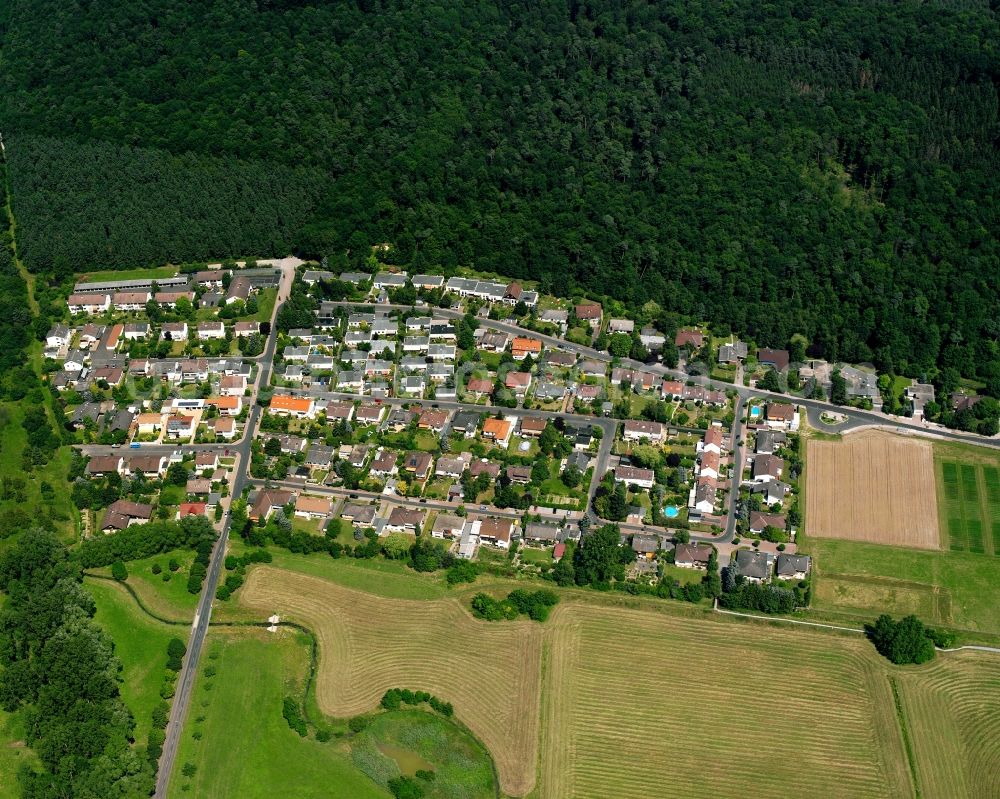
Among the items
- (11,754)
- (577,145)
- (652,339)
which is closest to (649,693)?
(11,754)

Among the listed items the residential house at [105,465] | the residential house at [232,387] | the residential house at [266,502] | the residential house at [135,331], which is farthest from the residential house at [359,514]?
the residential house at [135,331]

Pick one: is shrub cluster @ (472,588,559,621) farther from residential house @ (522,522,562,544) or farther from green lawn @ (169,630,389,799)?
green lawn @ (169,630,389,799)

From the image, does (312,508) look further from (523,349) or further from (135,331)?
(135,331)

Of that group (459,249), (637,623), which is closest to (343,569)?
(637,623)

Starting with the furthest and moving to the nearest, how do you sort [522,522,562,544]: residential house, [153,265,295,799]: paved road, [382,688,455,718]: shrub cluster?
1. [522,522,562,544]: residential house
2. [382,688,455,718]: shrub cluster
3. [153,265,295,799]: paved road

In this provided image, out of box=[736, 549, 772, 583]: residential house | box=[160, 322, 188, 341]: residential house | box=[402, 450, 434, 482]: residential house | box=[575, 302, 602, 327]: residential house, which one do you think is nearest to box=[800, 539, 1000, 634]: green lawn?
box=[736, 549, 772, 583]: residential house
